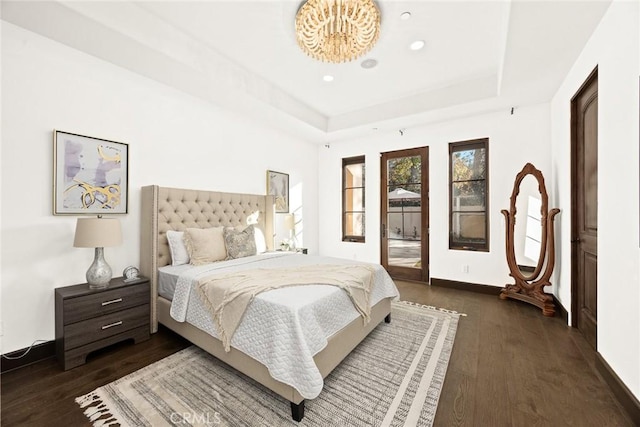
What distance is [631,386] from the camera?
156 centimetres

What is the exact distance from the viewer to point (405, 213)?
15.2ft

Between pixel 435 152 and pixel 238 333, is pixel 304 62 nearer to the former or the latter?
pixel 435 152

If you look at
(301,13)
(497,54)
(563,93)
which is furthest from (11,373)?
(563,93)

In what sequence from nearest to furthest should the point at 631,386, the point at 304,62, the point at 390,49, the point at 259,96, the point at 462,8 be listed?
the point at 631,386
the point at 462,8
the point at 390,49
the point at 304,62
the point at 259,96

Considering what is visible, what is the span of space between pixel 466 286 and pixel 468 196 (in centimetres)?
137

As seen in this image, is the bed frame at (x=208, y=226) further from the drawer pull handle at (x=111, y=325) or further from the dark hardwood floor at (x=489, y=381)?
the dark hardwood floor at (x=489, y=381)

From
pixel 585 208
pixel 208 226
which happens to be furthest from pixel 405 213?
pixel 208 226

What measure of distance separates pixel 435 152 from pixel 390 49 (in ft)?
6.55

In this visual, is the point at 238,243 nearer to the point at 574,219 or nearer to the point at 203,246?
the point at 203,246

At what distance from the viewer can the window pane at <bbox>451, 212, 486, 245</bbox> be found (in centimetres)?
397

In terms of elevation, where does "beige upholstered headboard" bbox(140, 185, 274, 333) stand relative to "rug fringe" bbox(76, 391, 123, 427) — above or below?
above

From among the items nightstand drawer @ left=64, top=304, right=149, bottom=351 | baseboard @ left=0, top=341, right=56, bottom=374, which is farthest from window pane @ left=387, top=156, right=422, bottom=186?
baseboard @ left=0, top=341, right=56, bottom=374

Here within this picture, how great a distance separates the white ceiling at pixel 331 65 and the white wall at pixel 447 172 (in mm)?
315

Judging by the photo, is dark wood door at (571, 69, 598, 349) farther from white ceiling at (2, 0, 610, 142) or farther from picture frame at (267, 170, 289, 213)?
picture frame at (267, 170, 289, 213)
